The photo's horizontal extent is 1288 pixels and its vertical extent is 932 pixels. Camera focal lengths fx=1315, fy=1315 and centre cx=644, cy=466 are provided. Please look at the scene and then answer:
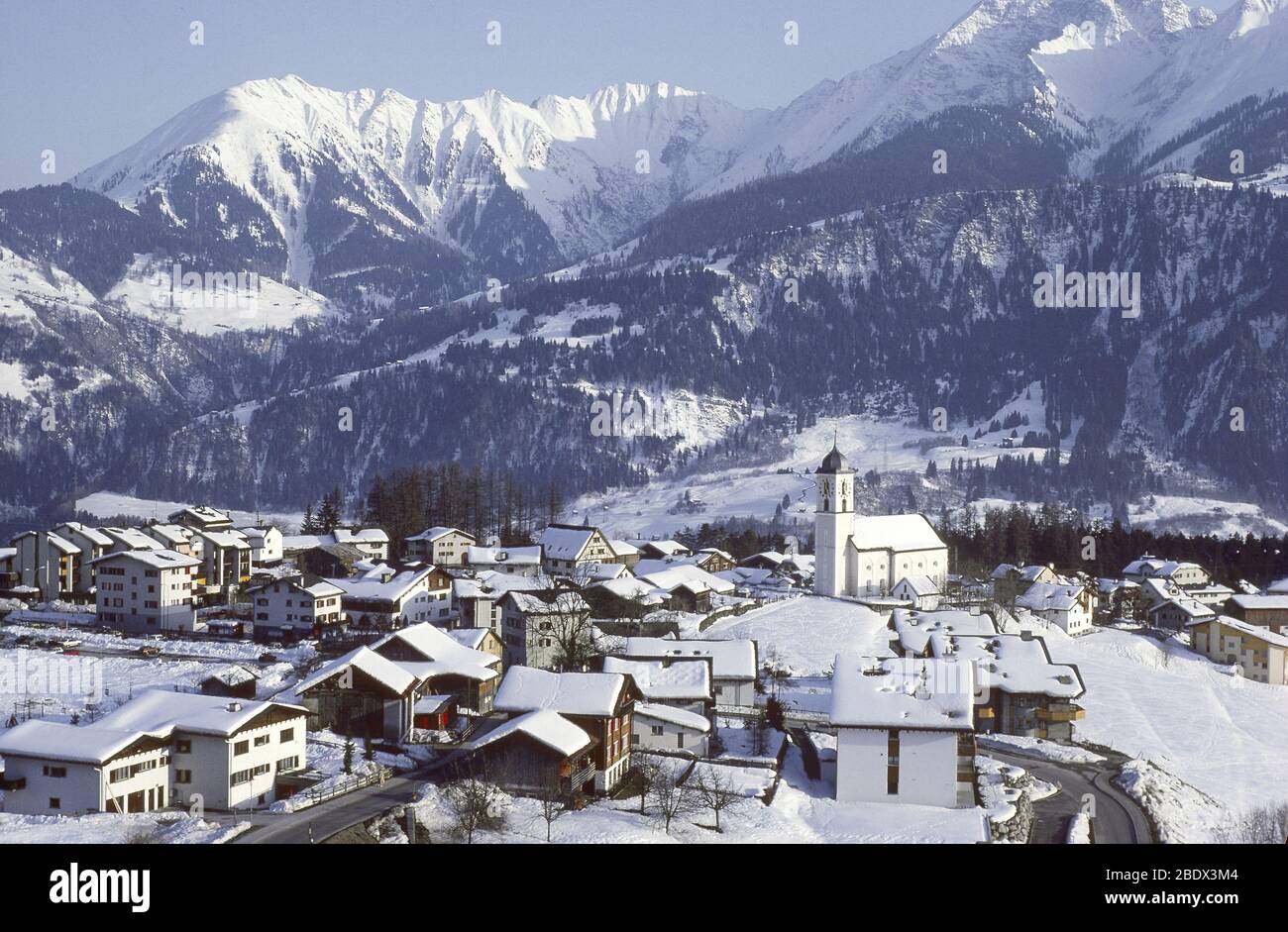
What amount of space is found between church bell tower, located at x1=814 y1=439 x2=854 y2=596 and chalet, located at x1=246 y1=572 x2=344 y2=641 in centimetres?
3228

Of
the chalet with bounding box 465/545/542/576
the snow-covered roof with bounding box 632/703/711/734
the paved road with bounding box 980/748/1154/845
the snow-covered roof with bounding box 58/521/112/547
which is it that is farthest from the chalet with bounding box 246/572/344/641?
the paved road with bounding box 980/748/1154/845

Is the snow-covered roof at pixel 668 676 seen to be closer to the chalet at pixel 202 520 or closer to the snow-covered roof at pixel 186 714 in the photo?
the snow-covered roof at pixel 186 714

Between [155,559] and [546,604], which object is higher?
[155,559]

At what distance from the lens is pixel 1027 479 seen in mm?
187000

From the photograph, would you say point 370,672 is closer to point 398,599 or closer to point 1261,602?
point 398,599

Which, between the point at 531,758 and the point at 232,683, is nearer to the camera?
the point at 531,758

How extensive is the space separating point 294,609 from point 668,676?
939 inches

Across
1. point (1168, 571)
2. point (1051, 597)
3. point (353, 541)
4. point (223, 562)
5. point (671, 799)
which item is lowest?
point (1168, 571)

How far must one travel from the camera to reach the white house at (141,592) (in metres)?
69.2

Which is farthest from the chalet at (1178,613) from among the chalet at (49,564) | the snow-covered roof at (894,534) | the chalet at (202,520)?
the chalet at (49,564)

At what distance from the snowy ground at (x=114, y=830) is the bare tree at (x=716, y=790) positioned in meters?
12.4

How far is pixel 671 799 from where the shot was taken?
119ft

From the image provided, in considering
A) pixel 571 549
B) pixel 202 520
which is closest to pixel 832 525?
pixel 571 549
